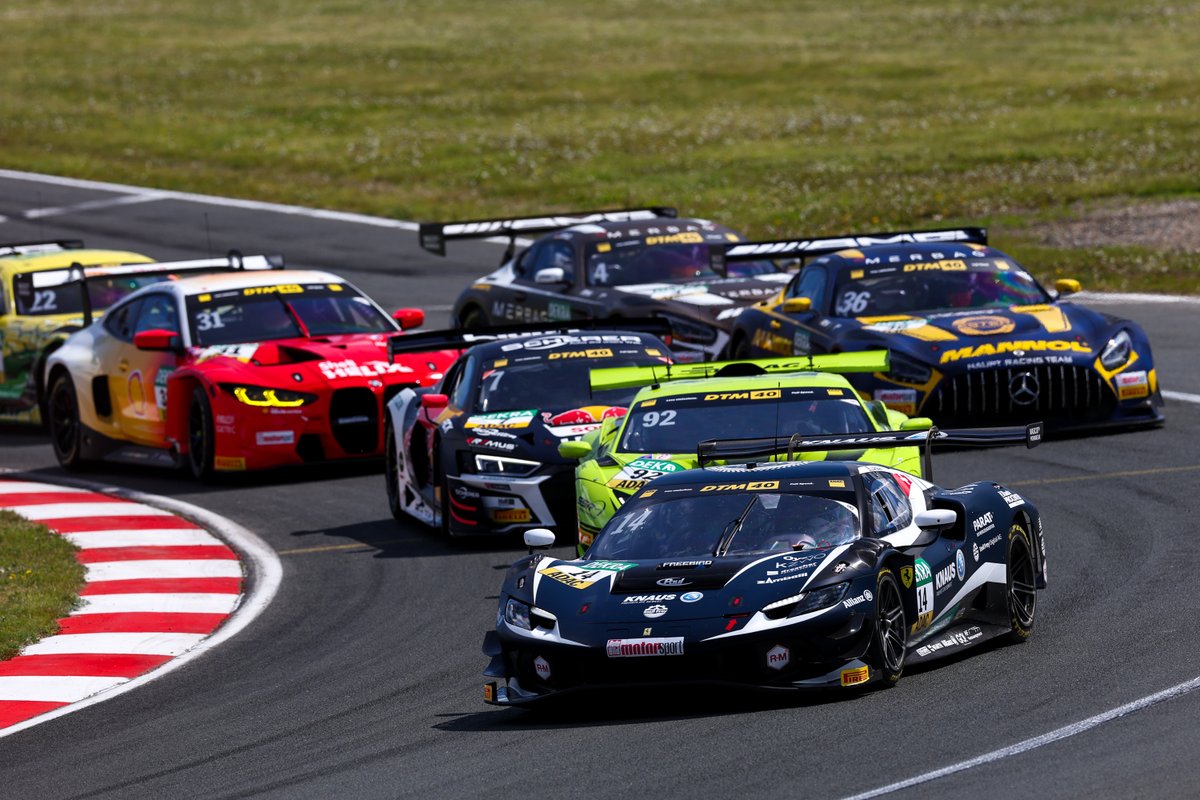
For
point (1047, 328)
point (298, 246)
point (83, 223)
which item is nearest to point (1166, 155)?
point (298, 246)

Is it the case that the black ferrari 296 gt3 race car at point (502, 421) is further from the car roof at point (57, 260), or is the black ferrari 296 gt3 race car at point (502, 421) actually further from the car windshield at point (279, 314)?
the car roof at point (57, 260)

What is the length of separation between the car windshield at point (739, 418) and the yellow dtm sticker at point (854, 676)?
375 centimetres

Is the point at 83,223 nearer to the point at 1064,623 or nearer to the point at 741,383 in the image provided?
the point at 741,383

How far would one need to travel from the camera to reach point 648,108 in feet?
165

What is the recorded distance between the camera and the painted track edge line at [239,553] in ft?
35.0

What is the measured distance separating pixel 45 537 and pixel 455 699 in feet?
21.8

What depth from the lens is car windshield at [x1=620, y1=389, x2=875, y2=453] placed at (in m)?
12.6

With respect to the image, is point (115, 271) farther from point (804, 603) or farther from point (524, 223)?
point (804, 603)

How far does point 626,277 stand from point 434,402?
6053 mm

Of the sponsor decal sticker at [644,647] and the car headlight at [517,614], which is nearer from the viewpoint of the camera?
the sponsor decal sticker at [644,647]

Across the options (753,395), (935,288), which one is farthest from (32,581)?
(935,288)

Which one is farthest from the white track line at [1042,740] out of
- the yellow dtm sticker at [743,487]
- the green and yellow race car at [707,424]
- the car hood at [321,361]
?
the car hood at [321,361]

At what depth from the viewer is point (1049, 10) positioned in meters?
65.4

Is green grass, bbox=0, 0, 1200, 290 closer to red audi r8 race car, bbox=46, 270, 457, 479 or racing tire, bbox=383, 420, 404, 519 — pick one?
red audi r8 race car, bbox=46, 270, 457, 479
